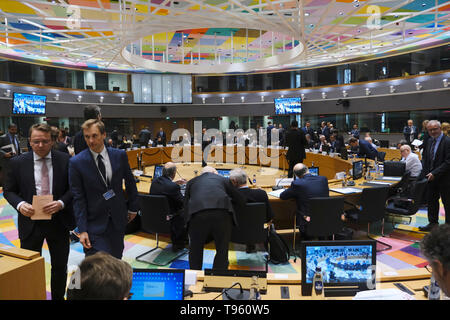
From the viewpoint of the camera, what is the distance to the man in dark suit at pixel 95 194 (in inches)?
93.1

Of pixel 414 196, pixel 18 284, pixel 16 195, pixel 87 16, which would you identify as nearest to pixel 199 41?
pixel 87 16

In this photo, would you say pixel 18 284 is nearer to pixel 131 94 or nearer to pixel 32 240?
pixel 32 240

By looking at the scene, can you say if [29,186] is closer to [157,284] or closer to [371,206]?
[157,284]

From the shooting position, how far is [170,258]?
4.41 meters

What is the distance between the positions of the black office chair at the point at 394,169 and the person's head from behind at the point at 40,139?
241 inches

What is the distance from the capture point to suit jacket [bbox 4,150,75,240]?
2.53 meters

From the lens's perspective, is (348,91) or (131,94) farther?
(131,94)

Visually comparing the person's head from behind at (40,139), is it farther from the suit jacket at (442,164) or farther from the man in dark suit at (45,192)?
the suit jacket at (442,164)

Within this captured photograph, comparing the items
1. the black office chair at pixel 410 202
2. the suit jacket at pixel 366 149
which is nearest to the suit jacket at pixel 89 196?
the black office chair at pixel 410 202

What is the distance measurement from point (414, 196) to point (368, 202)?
0.88m

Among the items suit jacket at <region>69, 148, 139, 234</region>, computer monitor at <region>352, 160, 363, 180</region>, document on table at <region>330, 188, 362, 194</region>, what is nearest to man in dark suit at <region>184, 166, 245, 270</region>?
suit jacket at <region>69, 148, 139, 234</region>

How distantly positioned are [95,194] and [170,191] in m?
2.06

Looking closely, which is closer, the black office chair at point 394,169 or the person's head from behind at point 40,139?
the person's head from behind at point 40,139

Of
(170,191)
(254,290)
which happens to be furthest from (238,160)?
(254,290)
